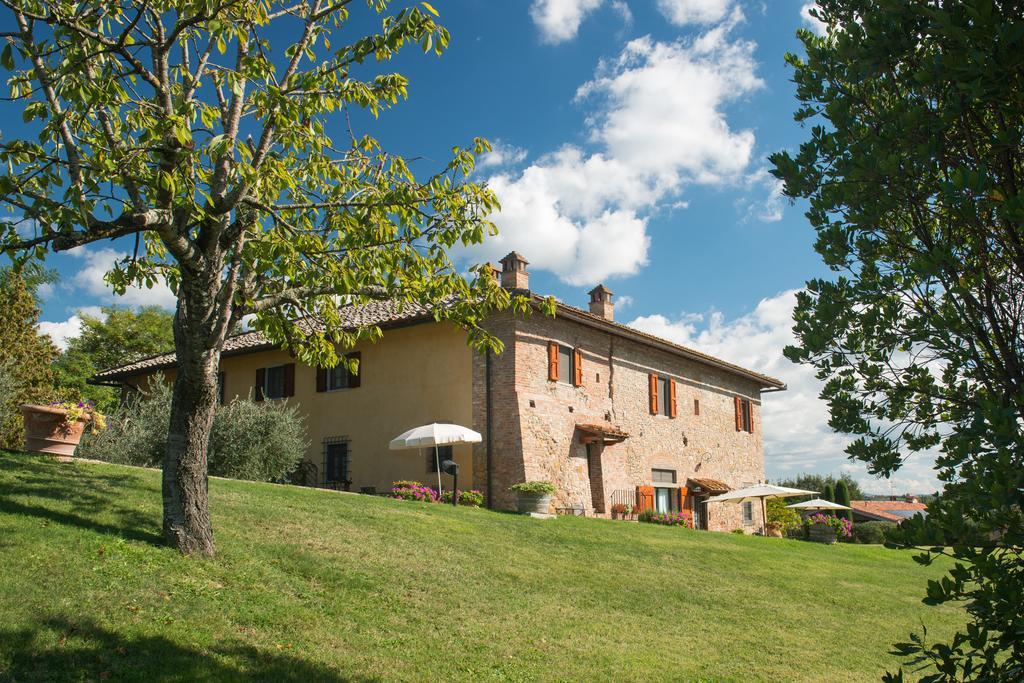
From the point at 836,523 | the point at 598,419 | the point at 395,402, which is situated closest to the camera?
the point at 395,402

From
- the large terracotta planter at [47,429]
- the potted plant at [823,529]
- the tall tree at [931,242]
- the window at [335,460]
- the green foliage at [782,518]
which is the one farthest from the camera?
the green foliage at [782,518]

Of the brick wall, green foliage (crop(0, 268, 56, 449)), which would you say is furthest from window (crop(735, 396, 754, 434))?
green foliage (crop(0, 268, 56, 449))

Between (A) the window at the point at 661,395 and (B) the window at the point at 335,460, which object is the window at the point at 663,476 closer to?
(A) the window at the point at 661,395

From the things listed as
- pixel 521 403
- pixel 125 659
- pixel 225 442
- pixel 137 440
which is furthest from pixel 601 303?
pixel 125 659

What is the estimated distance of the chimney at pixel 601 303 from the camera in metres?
24.1

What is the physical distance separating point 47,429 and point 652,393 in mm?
16185

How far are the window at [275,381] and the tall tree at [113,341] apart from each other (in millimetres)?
16439

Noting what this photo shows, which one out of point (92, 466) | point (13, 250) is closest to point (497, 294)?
point (13, 250)

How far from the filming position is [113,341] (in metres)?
39.3

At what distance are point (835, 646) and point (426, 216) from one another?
24.1ft

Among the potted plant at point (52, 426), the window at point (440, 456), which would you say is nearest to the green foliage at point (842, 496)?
the window at point (440, 456)

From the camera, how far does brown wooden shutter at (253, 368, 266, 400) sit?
2386 centimetres

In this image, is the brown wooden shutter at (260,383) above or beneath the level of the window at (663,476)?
above

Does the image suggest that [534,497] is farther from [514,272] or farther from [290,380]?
[290,380]
